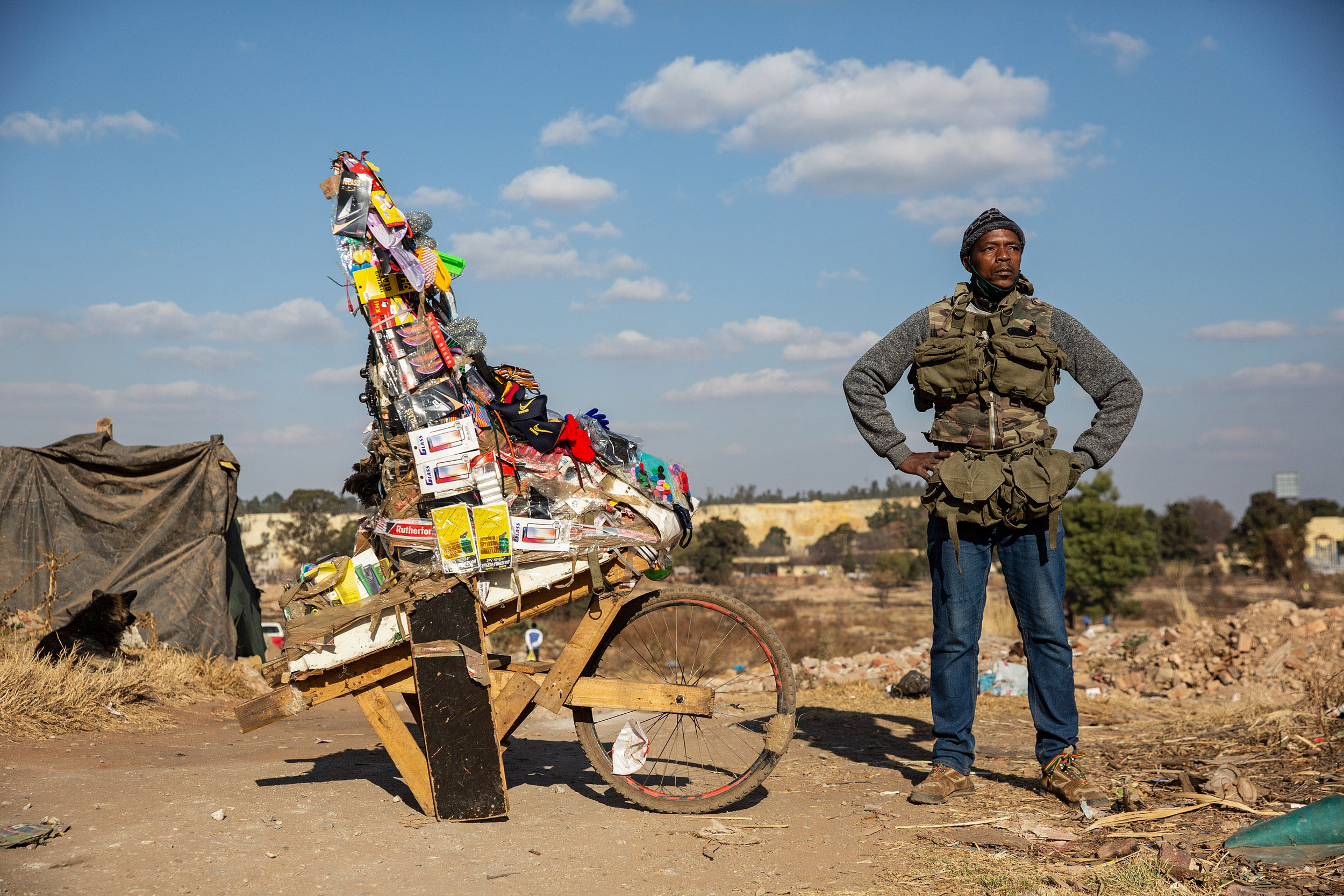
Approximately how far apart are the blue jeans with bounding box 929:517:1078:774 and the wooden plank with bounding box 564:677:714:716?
1.10 m

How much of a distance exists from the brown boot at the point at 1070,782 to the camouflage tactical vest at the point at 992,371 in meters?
1.43

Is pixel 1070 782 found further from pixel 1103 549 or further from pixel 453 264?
pixel 1103 549

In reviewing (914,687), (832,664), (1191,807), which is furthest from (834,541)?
(1191,807)

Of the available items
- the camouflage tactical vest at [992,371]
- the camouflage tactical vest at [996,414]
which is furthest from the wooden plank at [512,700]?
the camouflage tactical vest at [992,371]

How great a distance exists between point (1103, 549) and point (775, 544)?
154ft

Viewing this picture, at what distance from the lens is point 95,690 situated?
6066 mm

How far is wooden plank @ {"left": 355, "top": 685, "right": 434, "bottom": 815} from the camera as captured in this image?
12.3 ft

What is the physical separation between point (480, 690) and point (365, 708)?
50 cm

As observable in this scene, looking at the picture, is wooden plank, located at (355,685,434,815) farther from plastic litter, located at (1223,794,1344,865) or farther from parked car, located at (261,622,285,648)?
parked car, located at (261,622,285,648)

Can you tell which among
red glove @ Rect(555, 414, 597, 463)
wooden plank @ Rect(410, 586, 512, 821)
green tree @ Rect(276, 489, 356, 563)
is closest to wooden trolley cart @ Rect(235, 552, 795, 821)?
wooden plank @ Rect(410, 586, 512, 821)

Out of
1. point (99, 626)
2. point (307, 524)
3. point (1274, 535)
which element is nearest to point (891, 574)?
point (1274, 535)

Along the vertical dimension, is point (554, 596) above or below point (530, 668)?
above

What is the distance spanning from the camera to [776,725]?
3.86 meters

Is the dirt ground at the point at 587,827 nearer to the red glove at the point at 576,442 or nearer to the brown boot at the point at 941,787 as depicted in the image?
the brown boot at the point at 941,787
